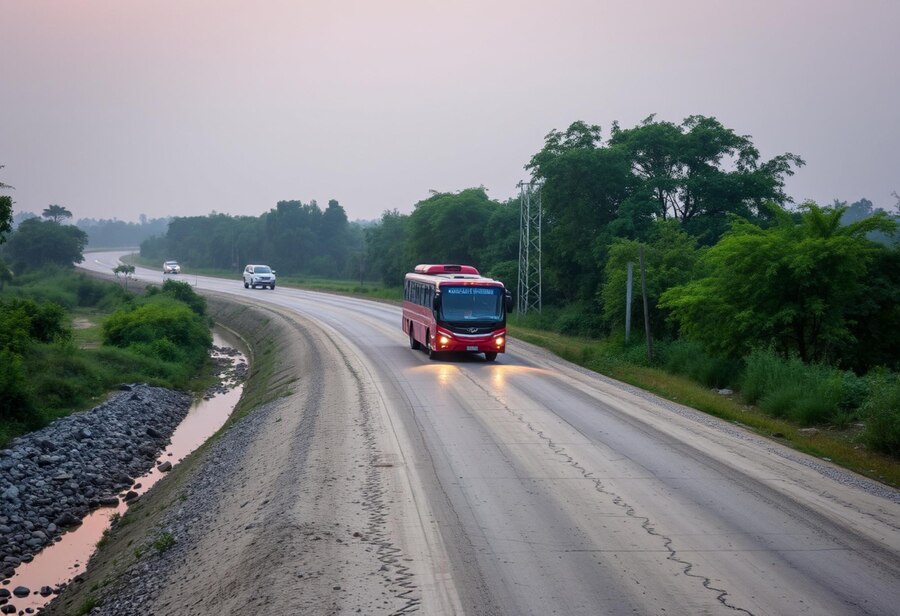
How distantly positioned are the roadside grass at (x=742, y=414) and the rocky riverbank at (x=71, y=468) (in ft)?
43.7

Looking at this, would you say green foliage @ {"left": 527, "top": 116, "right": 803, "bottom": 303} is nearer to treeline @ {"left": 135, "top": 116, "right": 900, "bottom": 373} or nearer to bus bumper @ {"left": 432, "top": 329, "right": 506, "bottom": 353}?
treeline @ {"left": 135, "top": 116, "right": 900, "bottom": 373}

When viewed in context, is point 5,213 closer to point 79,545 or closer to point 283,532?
point 79,545

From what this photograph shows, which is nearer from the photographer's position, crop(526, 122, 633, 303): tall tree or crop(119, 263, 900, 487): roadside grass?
crop(119, 263, 900, 487): roadside grass

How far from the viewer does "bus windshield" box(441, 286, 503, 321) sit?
85.3 feet

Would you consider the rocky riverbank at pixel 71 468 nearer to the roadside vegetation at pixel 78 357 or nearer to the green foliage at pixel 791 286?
the roadside vegetation at pixel 78 357

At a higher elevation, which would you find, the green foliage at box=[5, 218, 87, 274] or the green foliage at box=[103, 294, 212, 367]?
the green foliage at box=[5, 218, 87, 274]

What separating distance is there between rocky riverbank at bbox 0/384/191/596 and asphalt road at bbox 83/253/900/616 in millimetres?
6526

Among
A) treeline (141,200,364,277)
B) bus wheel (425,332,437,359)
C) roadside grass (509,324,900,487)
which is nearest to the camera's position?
Result: roadside grass (509,324,900,487)

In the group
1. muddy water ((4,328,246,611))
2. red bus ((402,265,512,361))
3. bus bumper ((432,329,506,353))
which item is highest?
red bus ((402,265,512,361))

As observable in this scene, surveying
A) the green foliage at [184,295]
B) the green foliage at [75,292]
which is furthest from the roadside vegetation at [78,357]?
the green foliage at [75,292]

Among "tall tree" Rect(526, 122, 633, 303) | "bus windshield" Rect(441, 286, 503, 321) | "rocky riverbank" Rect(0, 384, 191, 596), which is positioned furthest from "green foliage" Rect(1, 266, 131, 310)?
"bus windshield" Rect(441, 286, 503, 321)

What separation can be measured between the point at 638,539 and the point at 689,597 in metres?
1.76

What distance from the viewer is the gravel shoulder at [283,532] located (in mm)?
8320

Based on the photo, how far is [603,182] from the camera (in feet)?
157
